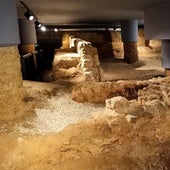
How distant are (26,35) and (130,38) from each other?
19.6 ft

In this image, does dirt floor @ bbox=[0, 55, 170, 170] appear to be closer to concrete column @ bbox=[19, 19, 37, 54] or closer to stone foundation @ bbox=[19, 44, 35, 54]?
concrete column @ bbox=[19, 19, 37, 54]

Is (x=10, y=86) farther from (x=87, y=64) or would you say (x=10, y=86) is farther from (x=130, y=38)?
(x=130, y=38)

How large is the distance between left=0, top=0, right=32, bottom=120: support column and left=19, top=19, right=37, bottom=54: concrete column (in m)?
7.48

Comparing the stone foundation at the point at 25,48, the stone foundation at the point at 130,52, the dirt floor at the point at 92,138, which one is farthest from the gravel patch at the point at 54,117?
the stone foundation at the point at 130,52

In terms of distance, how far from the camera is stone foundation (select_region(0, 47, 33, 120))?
4.86 meters

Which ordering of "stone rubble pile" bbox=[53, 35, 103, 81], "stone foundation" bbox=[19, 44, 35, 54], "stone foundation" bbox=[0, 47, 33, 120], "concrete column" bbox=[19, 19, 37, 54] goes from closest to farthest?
1. "stone foundation" bbox=[0, 47, 33, 120]
2. "stone rubble pile" bbox=[53, 35, 103, 81]
3. "concrete column" bbox=[19, 19, 37, 54]
4. "stone foundation" bbox=[19, 44, 35, 54]

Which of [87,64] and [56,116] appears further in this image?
[87,64]

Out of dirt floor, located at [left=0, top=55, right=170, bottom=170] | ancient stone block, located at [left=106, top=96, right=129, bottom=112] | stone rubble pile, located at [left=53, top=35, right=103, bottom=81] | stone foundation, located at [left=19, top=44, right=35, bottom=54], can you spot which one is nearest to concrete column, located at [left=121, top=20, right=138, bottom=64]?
stone foundation, located at [left=19, top=44, right=35, bottom=54]

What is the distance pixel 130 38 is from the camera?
46.8 ft

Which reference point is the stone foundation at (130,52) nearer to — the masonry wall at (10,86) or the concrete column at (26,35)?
the concrete column at (26,35)

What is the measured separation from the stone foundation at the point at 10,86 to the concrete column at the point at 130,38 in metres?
9.85

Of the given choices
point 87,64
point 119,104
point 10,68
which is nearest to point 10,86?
point 10,68

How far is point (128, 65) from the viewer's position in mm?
14539

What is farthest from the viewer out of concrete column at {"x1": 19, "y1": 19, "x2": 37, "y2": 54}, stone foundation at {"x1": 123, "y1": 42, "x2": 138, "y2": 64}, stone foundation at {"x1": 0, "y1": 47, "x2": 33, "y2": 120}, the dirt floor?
stone foundation at {"x1": 123, "y1": 42, "x2": 138, "y2": 64}
